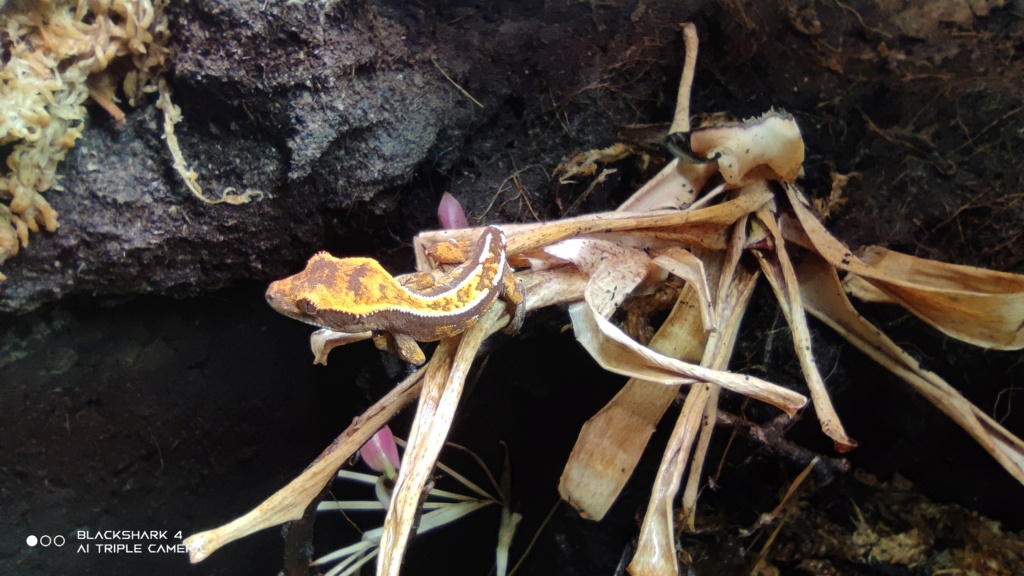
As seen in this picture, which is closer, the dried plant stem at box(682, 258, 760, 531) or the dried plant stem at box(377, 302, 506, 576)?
the dried plant stem at box(377, 302, 506, 576)

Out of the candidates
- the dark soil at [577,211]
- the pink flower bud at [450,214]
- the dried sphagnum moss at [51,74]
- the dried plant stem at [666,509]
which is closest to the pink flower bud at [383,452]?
the dark soil at [577,211]

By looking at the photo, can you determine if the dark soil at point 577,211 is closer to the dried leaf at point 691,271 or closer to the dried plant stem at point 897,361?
the dried plant stem at point 897,361

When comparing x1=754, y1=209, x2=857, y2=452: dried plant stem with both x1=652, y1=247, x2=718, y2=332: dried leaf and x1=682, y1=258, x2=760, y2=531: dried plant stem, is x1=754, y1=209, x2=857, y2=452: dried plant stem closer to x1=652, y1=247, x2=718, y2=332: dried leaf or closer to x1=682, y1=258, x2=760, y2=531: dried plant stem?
x1=682, y1=258, x2=760, y2=531: dried plant stem

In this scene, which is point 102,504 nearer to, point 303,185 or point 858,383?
point 303,185

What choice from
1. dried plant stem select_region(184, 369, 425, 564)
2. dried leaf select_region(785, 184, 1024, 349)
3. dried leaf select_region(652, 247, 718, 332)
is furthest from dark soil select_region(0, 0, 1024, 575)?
dried plant stem select_region(184, 369, 425, 564)

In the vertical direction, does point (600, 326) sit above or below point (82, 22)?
below

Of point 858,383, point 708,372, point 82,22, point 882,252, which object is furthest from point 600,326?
point 82,22
